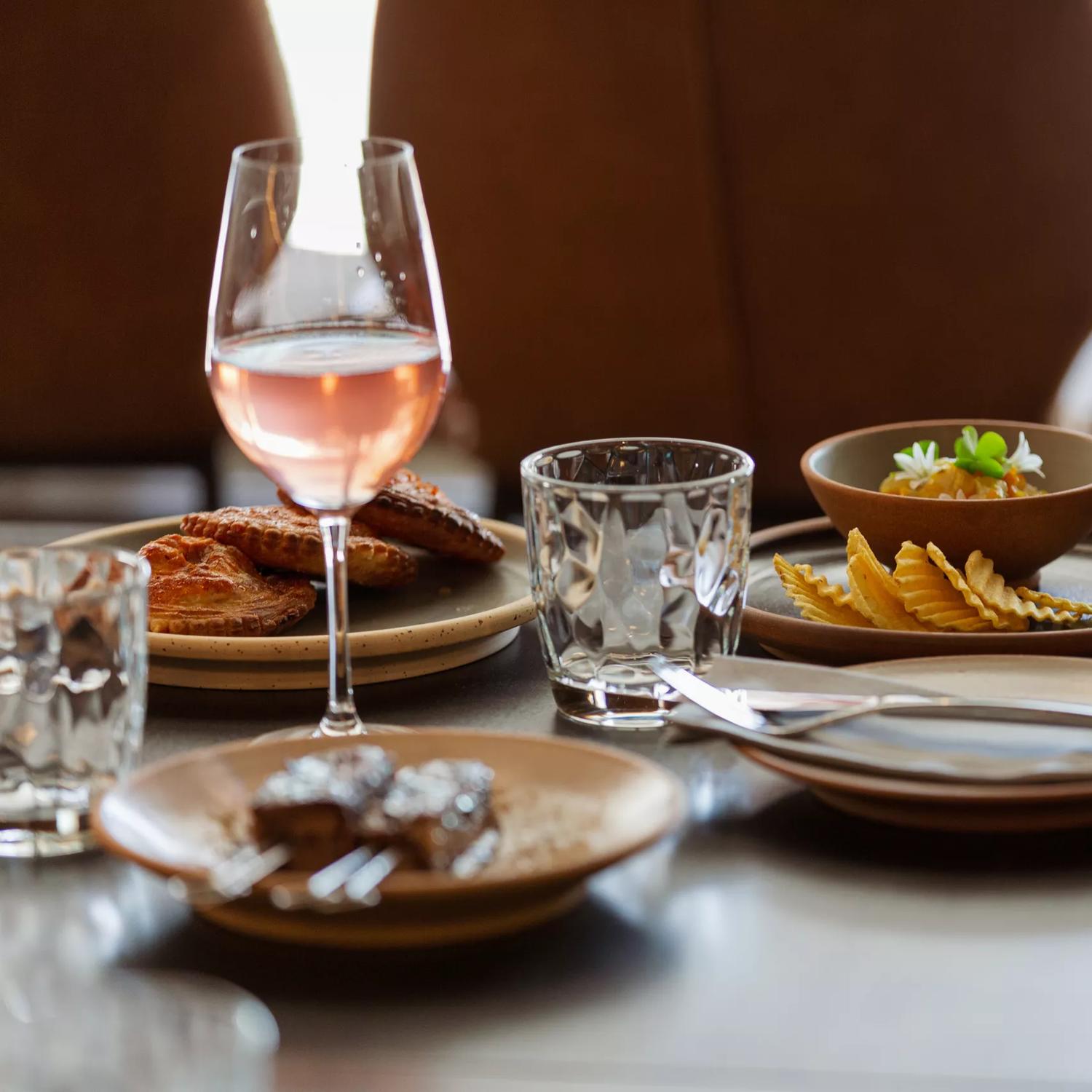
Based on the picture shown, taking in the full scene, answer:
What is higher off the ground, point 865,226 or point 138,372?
point 865,226

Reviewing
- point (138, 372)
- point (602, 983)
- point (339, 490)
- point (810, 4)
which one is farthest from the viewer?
point (138, 372)

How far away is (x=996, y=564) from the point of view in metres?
1.09

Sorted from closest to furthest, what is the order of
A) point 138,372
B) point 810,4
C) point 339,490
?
point 339,490
point 810,4
point 138,372

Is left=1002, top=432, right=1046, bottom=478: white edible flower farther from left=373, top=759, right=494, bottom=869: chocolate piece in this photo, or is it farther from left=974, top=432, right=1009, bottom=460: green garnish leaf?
left=373, top=759, right=494, bottom=869: chocolate piece

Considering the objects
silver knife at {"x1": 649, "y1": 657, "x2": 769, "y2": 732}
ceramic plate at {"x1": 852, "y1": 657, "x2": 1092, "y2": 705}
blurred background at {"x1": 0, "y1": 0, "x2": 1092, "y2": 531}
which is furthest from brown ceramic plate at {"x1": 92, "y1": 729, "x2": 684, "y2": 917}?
blurred background at {"x1": 0, "y1": 0, "x2": 1092, "y2": 531}

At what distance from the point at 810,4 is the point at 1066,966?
196cm

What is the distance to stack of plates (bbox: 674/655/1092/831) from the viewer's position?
28.0 inches

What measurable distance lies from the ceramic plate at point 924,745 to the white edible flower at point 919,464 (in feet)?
1.25

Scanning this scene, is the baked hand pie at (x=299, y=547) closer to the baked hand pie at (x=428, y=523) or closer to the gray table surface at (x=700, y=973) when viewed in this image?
the baked hand pie at (x=428, y=523)

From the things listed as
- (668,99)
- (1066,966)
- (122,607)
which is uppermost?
(668,99)

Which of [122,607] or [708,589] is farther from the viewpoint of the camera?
[708,589]

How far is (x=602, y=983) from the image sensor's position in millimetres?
613

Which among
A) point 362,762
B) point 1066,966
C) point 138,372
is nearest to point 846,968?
point 1066,966

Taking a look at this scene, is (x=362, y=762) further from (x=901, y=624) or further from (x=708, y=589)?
(x=901, y=624)
